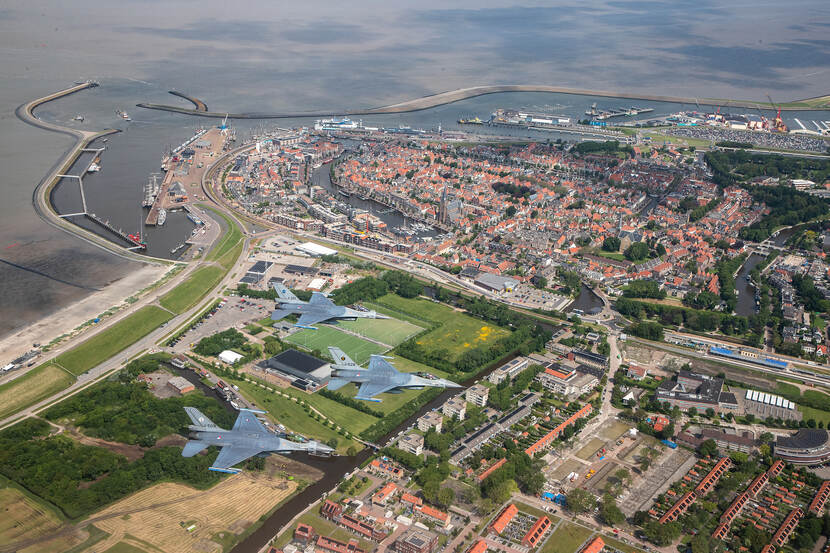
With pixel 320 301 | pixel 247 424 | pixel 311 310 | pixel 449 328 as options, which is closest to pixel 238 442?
pixel 247 424

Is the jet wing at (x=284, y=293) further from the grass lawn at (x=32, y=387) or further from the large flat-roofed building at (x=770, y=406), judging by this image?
the large flat-roofed building at (x=770, y=406)

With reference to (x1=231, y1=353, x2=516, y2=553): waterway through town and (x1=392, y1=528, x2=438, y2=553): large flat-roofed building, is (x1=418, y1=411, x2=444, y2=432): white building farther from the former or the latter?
(x1=392, y1=528, x2=438, y2=553): large flat-roofed building

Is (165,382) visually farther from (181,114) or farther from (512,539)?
(181,114)

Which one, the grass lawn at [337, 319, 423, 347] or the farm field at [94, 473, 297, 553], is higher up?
the grass lawn at [337, 319, 423, 347]

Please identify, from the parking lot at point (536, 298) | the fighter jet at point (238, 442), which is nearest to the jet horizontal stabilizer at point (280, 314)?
the fighter jet at point (238, 442)

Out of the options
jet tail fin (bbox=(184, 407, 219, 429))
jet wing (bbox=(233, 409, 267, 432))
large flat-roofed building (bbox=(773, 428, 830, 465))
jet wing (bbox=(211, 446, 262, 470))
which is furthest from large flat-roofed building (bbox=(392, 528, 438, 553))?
large flat-roofed building (bbox=(773, 428, 830, 465))

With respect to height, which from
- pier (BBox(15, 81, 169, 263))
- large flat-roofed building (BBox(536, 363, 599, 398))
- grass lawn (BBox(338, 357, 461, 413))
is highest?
pier (BBox(15, 81, 169, 263))

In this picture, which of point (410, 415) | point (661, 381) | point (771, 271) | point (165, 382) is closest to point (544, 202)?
point (771, 271)
